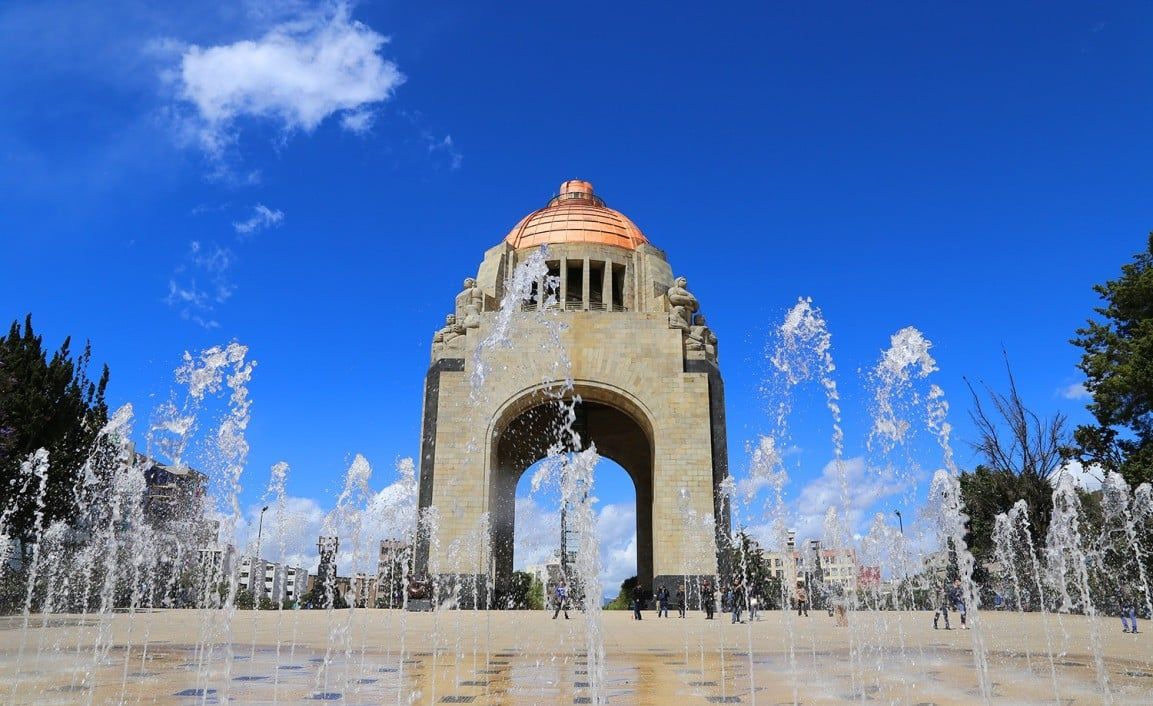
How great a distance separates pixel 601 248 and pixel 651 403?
21.2 feet

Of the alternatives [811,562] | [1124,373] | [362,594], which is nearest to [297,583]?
[362,594]

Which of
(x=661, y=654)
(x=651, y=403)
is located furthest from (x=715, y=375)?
(x=661, y=654)

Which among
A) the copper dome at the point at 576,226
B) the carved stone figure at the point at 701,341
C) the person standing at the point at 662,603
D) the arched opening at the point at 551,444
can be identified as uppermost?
the copper dome at the point at 576,226

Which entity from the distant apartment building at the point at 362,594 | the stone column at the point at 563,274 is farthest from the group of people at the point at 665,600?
the stone column at the point at 563,274

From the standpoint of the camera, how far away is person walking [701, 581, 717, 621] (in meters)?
16.4

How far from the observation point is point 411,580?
19.2 meters

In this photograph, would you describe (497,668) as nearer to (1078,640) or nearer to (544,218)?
(1078,640)

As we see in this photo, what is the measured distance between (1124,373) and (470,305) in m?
17.8

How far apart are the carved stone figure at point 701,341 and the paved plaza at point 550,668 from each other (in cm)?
1067

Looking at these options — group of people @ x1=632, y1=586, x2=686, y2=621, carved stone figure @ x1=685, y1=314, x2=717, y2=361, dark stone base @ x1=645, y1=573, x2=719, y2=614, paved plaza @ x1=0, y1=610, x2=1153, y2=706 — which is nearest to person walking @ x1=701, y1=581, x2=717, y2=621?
dark stone base @ x1=645, y1=573, x2=719, y2=614

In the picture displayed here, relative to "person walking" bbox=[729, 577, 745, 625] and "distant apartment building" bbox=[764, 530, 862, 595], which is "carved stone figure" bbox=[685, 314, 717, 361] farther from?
"person walking" bbox=[729, 577, 745, 625]

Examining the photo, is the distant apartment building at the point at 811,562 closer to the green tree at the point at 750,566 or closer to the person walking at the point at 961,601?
the green tree at the point at 750,566

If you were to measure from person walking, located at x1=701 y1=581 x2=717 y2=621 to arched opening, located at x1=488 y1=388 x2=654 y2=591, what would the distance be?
4.71 metres

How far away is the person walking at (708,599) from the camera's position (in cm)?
1641
